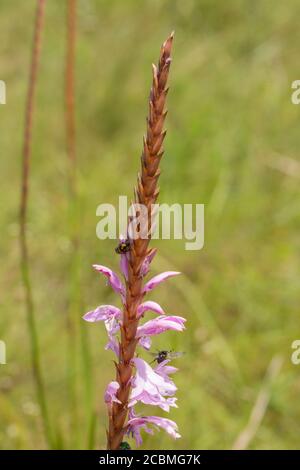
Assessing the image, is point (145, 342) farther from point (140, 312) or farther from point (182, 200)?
point (182, 200)

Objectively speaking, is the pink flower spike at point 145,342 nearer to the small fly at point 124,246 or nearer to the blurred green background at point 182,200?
the small fly at point 124,246

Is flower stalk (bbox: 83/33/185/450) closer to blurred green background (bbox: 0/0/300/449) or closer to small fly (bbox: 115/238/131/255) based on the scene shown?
small fly (bbox: 115/238/131/255)

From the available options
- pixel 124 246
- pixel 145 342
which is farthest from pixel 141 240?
pixel 145 342

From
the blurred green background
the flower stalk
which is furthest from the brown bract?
the blurred green background

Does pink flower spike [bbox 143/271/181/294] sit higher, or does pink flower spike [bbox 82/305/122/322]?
pink flower spike [bbox 143/271/181/294]

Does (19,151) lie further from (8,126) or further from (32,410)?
(32,410)

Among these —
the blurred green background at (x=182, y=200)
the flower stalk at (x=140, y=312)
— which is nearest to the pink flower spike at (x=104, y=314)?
the flower stalk at (x=140, y=312)
